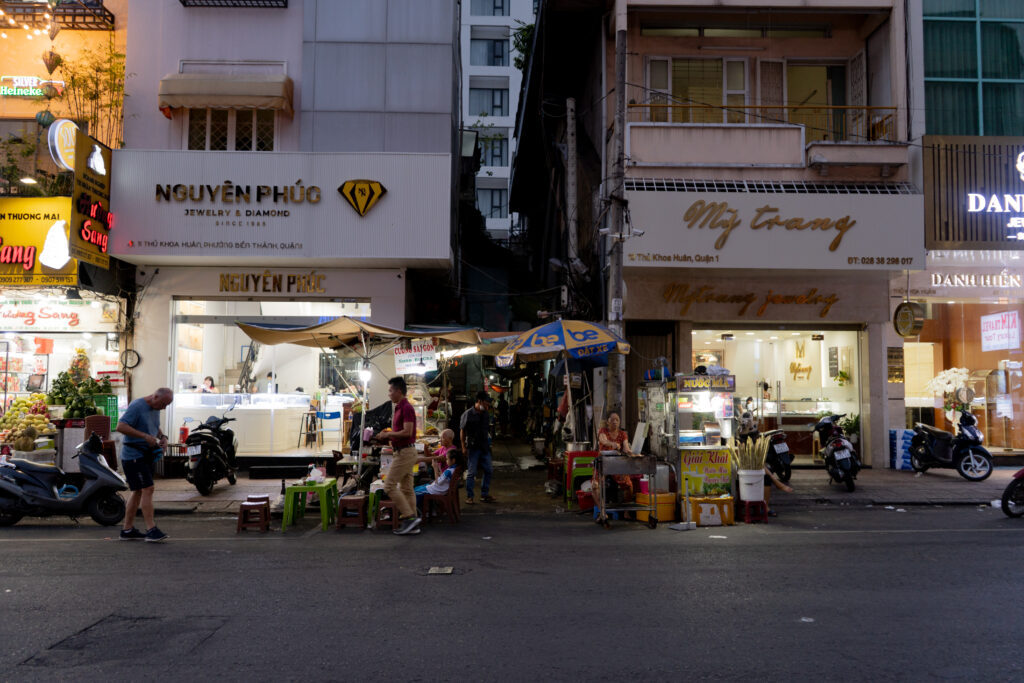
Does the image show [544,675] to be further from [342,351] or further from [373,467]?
[342,351]

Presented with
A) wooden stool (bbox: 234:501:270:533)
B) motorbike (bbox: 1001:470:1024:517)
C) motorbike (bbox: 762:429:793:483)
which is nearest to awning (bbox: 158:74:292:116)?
wooden stool (bbox: 234:501:270:533)

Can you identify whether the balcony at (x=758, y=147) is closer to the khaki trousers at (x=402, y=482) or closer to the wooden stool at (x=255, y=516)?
the khaki trousers at (x=402, y=482)

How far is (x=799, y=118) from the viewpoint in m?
16.8

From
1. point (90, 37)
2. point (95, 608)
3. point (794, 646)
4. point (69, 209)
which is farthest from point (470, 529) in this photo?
point (90, 37)

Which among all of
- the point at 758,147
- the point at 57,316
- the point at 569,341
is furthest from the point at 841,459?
the point at 57,316

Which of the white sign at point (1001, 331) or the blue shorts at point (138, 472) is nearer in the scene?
the blue shorts at point (138, 472)

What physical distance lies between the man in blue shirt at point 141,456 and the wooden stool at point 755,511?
7728 millimetres

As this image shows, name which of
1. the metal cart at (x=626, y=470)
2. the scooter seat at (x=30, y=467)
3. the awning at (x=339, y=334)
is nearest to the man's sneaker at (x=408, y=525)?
the metal cart at (x=626, y=470)

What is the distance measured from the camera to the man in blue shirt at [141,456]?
9.01 metres

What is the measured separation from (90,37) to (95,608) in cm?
1515

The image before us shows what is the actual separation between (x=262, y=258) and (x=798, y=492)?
11391 mm

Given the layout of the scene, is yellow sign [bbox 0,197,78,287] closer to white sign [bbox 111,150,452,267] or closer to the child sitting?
white sign [bbox 111,150,452,267]

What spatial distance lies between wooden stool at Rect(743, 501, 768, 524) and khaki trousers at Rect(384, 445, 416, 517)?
15.4 feet

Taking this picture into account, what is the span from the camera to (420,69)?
16328 millimetres
